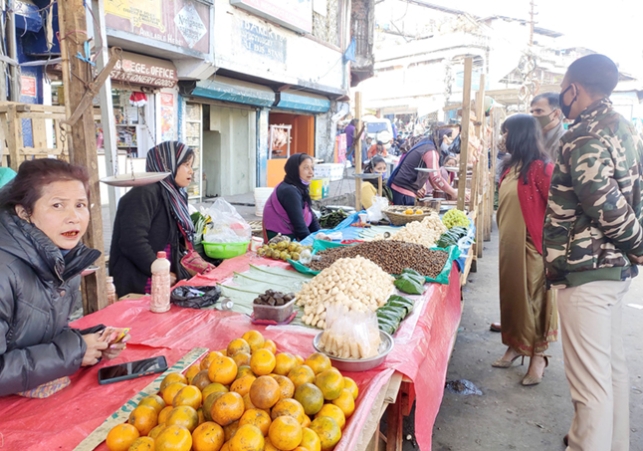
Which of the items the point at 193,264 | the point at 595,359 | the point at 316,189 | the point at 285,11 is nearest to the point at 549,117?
the point at 595,359

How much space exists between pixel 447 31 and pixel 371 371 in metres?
32.0

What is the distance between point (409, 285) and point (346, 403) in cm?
137

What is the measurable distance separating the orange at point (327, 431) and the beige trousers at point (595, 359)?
1.61 metres

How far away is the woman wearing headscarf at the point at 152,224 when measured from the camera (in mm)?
3078

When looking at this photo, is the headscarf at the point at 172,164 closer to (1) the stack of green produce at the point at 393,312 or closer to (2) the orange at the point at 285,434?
(1) the stack of green produce at the point at 393,312

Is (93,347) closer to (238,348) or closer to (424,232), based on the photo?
(238,348)

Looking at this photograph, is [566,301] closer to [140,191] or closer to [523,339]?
[523,339]

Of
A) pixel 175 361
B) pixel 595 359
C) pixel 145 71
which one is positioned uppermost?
pixel 145 71

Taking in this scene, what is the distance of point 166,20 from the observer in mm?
8039

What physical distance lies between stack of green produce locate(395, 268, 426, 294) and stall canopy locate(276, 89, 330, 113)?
10.4 metres

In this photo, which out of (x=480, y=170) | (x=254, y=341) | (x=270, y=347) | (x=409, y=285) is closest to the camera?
(x=270, y=347)

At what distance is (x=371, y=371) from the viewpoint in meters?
1.82

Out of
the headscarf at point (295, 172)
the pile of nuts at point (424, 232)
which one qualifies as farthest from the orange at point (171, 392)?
the headscarf at point (295, 172)

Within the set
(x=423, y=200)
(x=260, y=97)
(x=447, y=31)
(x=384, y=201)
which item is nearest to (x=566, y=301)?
(x=384, y=201)
